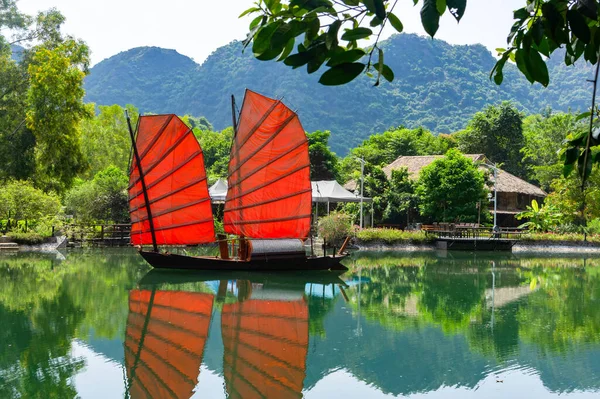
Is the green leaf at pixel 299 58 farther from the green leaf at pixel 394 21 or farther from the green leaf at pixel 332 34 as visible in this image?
the green leaf at pixel 394 21

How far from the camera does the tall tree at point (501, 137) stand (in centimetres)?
3235

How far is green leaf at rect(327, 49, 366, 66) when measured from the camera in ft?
3.51

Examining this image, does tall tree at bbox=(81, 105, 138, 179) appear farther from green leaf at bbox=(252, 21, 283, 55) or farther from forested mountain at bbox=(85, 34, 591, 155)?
forested mountain at bbox=(85, 34, 591, 155)

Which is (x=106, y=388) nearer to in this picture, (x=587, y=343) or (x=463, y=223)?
(x=587, y=343)

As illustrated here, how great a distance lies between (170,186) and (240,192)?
1665 millimetres

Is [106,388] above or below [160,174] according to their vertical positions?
below

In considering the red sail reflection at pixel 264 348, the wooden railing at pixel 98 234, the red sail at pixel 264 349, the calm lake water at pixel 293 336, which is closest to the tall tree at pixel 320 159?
the wooden railing at pixel 98 234

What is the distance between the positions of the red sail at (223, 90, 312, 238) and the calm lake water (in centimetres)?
173

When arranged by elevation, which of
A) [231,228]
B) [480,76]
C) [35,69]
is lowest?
[231,228]

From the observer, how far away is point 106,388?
4949mm

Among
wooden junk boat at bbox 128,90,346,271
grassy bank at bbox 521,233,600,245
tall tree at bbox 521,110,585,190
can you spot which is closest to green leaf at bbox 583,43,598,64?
wooden junk boat at bbox 128,90,346,271

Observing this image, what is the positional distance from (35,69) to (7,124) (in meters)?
2.25

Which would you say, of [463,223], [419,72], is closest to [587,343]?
[463,223]

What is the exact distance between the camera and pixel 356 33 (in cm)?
108
